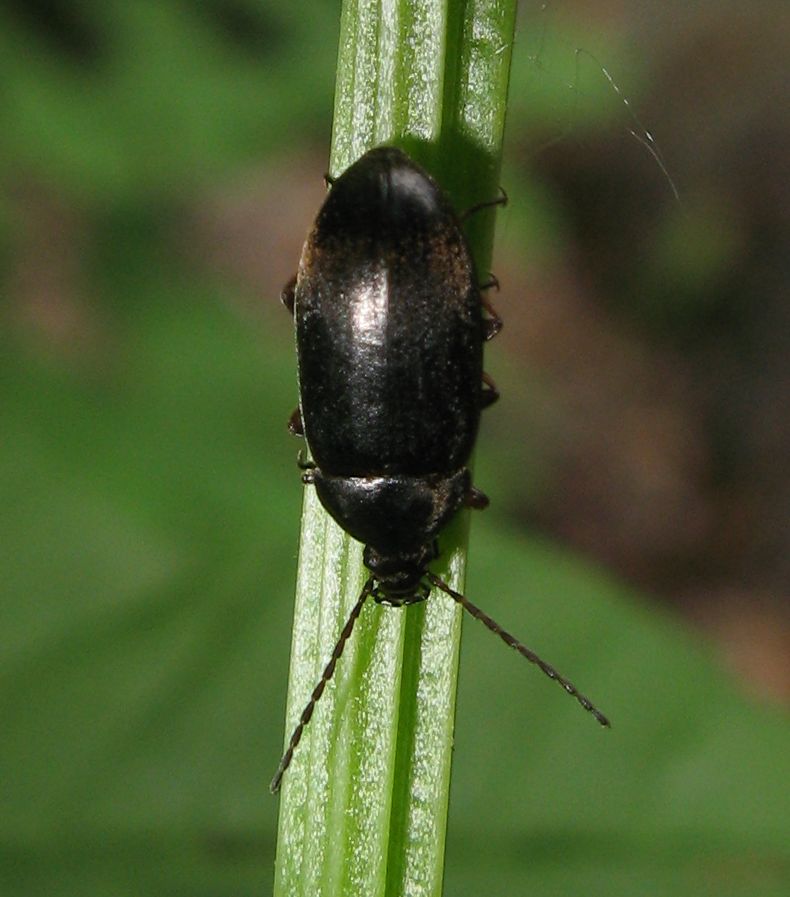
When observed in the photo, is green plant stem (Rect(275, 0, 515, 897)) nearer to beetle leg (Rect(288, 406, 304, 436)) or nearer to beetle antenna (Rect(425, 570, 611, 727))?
beetle antenna (Rect(425, 570, 611, 727))

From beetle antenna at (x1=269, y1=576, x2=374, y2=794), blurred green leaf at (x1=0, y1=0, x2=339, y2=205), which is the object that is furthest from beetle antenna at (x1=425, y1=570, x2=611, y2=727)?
blurred green leaf at (x1=0, y1=0, x2=339, y2=205)

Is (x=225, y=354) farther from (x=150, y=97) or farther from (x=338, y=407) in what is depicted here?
(x=338, y=407)

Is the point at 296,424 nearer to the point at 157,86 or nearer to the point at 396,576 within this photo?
the point at 396,576

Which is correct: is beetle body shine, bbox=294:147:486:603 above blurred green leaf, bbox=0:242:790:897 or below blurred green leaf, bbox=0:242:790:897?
above

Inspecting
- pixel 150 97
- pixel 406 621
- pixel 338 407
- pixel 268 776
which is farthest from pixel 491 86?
pixel 150 97

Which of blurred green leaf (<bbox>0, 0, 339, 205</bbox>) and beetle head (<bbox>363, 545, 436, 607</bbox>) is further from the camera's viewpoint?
blurred green leaf (<bbox>0, 0, 339, 205</bbox>)

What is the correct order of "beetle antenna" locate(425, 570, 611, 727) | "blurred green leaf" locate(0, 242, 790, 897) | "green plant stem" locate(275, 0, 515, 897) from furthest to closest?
"blurred green leaf" locate(0, 242, 790, 897) < "beetle antenna" locate(425, 570, 611, 727) < "green plant stem" locate(275, 0, 515, 897)

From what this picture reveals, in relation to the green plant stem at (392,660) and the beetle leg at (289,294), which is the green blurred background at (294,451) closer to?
the beetle leg at (289,294)

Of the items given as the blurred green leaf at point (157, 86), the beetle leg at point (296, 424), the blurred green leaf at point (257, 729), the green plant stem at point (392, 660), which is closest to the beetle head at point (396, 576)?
the green plant stem at point (392, 660)
